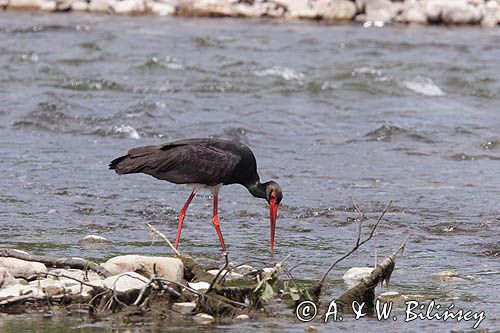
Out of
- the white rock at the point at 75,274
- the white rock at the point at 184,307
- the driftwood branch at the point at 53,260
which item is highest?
the driftwood branch at the point at 53,260

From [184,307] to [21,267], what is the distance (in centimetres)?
92

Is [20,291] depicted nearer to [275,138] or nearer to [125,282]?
[125,282]

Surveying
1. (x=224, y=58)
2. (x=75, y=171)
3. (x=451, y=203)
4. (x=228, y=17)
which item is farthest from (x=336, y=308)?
(x=228, y=17)

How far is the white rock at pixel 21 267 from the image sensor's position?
573 centimetres

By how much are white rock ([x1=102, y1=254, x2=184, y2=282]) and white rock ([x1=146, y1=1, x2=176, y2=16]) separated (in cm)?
2020

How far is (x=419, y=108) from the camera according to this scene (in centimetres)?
1415

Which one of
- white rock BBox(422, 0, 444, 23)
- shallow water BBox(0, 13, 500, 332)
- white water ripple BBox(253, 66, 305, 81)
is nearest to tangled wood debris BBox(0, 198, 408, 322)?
shallow water BBox(0, 13, 500, 332)

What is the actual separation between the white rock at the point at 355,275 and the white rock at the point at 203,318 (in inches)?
46.4

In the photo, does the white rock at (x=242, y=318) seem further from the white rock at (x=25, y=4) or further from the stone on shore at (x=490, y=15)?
the white rock at (x=25, y=4)

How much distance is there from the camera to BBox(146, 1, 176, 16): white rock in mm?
25734

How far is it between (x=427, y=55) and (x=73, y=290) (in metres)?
14.4

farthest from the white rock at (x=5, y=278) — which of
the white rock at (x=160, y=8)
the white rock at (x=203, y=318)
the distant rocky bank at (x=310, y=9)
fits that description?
the white rock at (x=160, y=8)

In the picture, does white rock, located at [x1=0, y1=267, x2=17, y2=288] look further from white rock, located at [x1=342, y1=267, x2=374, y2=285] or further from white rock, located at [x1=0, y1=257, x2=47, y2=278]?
white rock, located at [x1=342, y1=267, x2=374, y2=285]

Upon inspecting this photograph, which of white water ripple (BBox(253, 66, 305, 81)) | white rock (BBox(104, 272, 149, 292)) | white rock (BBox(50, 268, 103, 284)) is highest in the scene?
white rock (BBox(104, 272, 149, 292))
